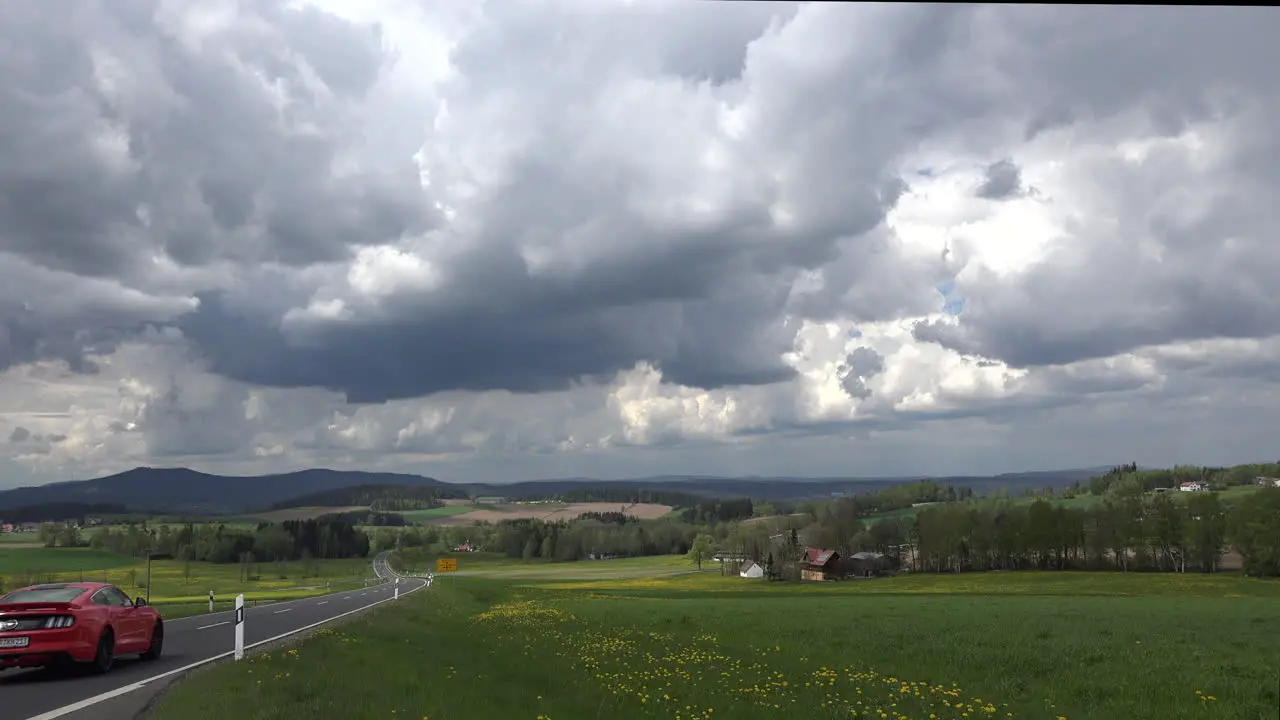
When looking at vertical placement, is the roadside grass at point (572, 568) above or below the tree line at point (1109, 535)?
below

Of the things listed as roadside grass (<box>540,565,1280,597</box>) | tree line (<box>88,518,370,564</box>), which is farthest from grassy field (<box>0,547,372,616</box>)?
roadside grass (<box>540,565,1280,597</box>)

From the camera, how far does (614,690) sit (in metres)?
14.7

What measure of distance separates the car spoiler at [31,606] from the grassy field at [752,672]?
3.63 metres

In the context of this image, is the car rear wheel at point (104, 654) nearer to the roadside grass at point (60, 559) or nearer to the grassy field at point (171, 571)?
the grassy field at point (171, 571)

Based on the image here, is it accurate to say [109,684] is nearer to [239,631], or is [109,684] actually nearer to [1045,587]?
[239,631]

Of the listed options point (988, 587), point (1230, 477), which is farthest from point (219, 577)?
point (1230, 477)

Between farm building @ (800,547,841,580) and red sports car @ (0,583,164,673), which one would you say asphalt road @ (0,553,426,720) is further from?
farm building @ (800,547,841,580)

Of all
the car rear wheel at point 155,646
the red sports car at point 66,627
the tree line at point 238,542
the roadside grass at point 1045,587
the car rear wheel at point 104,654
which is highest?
the red sports car at point 66,627

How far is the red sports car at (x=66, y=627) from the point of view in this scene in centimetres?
1672

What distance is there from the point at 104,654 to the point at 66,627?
4.46 ft

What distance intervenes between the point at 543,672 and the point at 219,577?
13699 cm

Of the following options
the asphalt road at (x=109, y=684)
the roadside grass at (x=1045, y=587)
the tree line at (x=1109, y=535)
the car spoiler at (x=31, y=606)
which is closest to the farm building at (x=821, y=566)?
the tree line at (x=1109, y=535)

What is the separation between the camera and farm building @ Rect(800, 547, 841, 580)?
121000mm

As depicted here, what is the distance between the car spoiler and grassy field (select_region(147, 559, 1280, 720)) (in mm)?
3630
